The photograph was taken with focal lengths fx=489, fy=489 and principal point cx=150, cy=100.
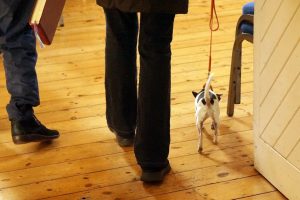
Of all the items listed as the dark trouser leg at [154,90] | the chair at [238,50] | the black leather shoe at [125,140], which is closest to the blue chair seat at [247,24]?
the chair at [238,50]

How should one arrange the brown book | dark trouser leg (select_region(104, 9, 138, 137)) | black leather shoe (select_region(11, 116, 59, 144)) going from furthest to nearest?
black leather shoe (select_region(11, 116, 59, 144)), dark trouser leg (select_region(104, 9, 138, 137)), the brown book

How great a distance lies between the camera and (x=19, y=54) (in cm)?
181

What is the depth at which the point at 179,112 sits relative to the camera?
2221mm

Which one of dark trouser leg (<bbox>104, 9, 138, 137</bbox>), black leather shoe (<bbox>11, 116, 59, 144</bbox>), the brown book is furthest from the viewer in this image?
black leather shoe (<bbox>11, 116, 59, 144</bbox>)

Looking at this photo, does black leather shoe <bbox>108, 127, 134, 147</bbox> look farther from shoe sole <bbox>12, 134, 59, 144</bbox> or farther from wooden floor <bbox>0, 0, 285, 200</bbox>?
shoe sole <bbox>12, 134, 59, 144</bbox>

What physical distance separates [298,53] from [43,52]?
196 centimetres

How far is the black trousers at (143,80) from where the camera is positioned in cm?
150

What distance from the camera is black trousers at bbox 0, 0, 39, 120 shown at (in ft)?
5.66

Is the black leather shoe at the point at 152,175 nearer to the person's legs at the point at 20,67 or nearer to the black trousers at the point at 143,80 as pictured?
the black trousers at the point at 143,80

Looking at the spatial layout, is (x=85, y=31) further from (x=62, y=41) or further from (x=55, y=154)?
(x=55, y=154)

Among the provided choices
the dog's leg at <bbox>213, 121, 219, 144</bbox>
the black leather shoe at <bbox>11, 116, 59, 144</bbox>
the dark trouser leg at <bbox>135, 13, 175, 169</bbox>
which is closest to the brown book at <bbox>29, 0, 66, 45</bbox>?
the dark trouser leg at <bbox>135, 13, 175, 169</bbox>

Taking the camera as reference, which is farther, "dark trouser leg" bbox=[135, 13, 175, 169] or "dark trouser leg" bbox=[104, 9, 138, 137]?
"dark trouser leg" bbox=[104, 9, 138, 137]

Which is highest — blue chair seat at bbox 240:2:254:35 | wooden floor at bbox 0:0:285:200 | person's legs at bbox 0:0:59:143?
blue chair seat at bbox 240:2:254:35

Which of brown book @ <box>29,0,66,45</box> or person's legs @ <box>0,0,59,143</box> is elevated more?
brown book @ <box>29,0,66,45</box>
